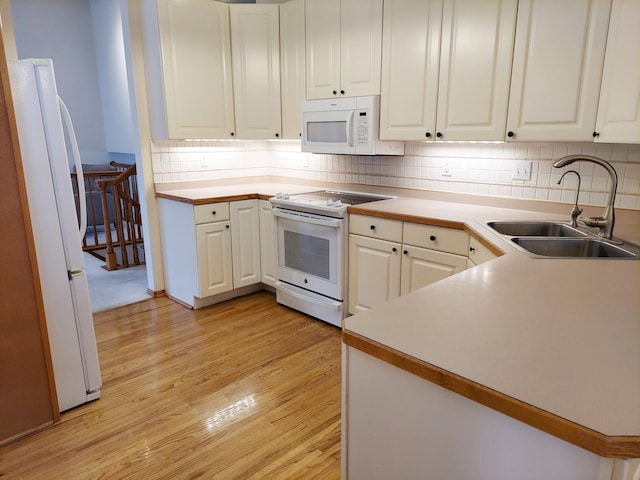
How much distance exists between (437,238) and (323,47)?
1655 mm

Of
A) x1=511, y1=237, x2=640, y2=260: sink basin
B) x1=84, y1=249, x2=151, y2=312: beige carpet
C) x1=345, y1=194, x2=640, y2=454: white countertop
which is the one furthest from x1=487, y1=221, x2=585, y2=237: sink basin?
x1=84, y1=249, x2=151, y2=312: beige carpet

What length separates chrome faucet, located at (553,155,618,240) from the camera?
1.77m

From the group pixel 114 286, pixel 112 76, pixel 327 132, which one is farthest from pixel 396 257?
pixel 112 76

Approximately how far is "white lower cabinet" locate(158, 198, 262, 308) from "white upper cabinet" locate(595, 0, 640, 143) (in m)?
2.41

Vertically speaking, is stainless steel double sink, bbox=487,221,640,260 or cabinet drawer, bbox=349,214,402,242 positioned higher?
stainless steel double sink, bbox=487,221,640,260

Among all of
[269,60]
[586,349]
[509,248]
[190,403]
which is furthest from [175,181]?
[586,349]

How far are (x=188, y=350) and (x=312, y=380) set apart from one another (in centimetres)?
88

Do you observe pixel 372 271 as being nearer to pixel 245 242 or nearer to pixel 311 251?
pixel 311 251

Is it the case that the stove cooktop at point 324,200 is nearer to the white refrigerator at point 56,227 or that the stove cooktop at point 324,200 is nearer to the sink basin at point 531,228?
the sink basin at point 531,228

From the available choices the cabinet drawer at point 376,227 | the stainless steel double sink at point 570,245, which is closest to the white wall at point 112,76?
the cabinet drawer at point 376,227

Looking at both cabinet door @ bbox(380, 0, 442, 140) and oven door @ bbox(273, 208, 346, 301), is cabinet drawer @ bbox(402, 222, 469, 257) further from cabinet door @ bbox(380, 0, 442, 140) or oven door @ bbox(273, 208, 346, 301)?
cabinet door @ bbox(380, 0, 442, 140)

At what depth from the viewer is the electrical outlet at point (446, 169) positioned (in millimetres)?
2896

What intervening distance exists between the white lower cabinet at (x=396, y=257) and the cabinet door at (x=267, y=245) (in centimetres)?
80

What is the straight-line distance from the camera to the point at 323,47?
3092 millimetres
